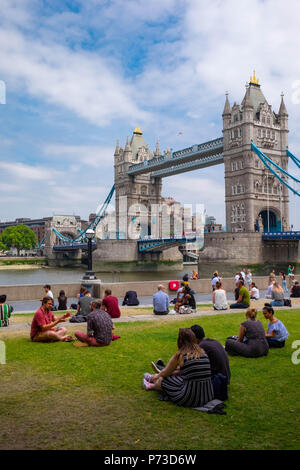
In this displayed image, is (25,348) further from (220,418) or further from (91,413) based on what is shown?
(220,418)

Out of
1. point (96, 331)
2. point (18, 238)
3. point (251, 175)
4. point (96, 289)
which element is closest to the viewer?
point (96, 331)

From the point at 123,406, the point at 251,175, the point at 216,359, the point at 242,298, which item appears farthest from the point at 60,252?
the point at 123,406

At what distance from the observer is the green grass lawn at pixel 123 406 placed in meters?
3.82

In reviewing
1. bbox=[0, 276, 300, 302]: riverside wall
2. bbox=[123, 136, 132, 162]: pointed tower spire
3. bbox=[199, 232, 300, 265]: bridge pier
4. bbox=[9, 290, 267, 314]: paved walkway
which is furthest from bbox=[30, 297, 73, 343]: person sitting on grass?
bbox=[123, 136, 132, 162]: pointed tower spire

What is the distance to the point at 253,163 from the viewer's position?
172ft

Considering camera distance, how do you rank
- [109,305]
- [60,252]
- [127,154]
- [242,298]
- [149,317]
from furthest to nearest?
[60,252], [127,154], [242,298], [149,317], [109,305]

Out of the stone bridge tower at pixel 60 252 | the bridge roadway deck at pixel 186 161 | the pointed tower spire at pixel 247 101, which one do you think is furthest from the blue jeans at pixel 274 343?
the stone bridge tower at pixel 60 252

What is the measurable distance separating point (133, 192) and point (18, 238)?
120ft

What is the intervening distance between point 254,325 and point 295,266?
132 feet

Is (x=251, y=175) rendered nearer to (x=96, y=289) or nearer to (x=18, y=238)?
(x=96, y=289)

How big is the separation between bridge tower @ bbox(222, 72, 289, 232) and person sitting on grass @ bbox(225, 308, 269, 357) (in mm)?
45734

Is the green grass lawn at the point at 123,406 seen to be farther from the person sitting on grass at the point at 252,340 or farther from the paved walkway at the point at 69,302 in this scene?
the paved walkway at the point at 69,302

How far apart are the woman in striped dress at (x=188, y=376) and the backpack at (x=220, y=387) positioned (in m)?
0.11
